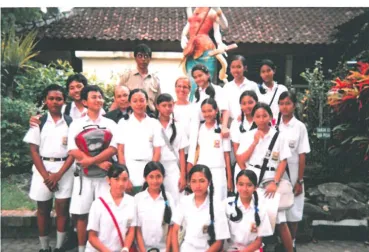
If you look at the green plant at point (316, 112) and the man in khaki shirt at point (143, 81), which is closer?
the man in khaki shirt at point (143, 81)

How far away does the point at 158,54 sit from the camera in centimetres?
609

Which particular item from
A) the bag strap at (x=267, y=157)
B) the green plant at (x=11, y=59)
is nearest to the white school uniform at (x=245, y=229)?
the bag strap at (x=267, y=157)

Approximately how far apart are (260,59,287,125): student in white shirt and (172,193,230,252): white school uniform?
1273 mm

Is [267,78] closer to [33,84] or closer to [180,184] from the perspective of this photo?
[180,184]

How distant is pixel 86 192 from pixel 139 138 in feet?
2.18

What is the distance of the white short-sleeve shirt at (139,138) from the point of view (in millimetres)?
3449

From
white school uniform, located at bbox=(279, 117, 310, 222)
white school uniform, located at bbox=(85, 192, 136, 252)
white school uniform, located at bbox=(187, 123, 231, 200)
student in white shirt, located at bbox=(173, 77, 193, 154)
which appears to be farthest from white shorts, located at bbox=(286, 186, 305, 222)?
white school uniform, located at bbox=(85, 192, 136, 252)

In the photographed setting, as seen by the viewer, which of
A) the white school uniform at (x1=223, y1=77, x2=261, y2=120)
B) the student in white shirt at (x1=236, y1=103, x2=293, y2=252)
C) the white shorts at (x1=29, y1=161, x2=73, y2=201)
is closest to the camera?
the student in white shirt at (x1=236, y1=103, x2=293, y2=252)

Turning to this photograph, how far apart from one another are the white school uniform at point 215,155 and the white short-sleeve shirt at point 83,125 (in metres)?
0.79

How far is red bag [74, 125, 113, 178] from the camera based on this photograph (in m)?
3.35

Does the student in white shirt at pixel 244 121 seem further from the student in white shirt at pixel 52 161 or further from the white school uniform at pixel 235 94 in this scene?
the student in white shirt at pixel 52 161

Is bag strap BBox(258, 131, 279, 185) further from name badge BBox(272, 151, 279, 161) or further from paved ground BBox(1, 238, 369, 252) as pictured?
paved ground BBox(1, 238, 369, 252)

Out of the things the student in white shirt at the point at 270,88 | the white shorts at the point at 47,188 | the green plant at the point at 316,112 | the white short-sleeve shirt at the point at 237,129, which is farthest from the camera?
the green plant at the point at 316,112

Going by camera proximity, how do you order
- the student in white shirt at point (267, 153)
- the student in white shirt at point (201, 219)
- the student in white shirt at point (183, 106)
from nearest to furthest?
the student in white shirt at point (201, 219), the student in white shirt at point (267, 153), the student in white shirt at point (183, 106)
